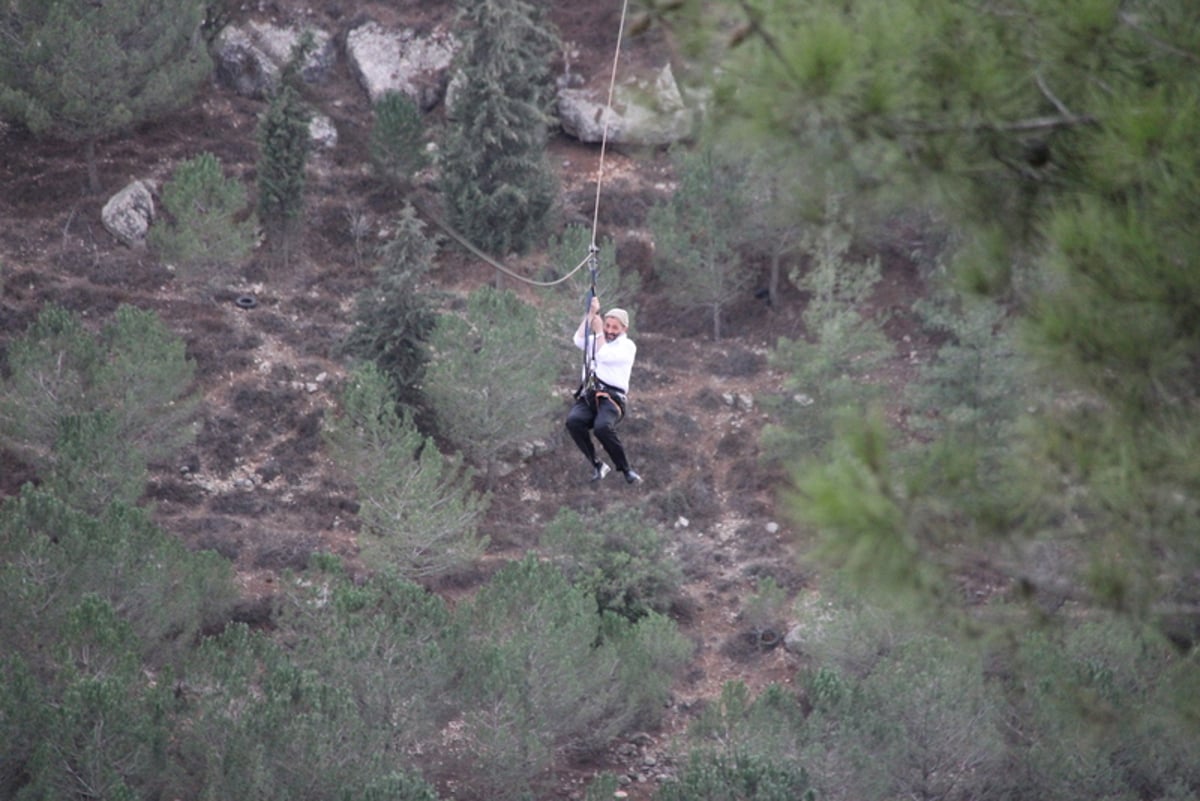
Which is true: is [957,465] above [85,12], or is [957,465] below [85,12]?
above

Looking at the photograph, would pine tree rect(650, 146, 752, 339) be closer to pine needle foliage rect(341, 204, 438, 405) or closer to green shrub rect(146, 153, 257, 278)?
pine needle foliage rect(341, 204, 438, 405)

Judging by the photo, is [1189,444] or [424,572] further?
[424,572]

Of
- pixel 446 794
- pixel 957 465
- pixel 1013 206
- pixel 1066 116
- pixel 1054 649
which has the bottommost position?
pixel 446 794

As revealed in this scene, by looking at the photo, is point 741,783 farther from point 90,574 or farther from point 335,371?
point 335,371


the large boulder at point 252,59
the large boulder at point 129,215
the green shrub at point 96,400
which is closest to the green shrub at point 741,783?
the green shrub at point 96,400

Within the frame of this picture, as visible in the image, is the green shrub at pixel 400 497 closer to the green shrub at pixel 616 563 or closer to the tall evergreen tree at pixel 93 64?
the green shrub at pixel 616 563

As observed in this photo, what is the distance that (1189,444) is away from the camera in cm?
573

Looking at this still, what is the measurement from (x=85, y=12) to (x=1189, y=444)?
67.4 ft

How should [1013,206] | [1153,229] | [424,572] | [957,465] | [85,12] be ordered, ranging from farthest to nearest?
[85,12] → [424,572] → [1013,206] → [957,465] → [1153,229]

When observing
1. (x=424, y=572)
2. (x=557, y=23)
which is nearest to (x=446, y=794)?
(x=424, y=572)

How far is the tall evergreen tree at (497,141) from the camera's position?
23641 mm

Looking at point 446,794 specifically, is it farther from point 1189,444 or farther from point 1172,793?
point 1189,444

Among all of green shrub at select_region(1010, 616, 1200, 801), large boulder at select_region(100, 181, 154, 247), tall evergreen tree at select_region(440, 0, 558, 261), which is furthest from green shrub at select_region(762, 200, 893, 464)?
large boulder at select_region(100, 181, 154, 247)

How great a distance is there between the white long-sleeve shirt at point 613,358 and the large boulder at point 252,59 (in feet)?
55.4
